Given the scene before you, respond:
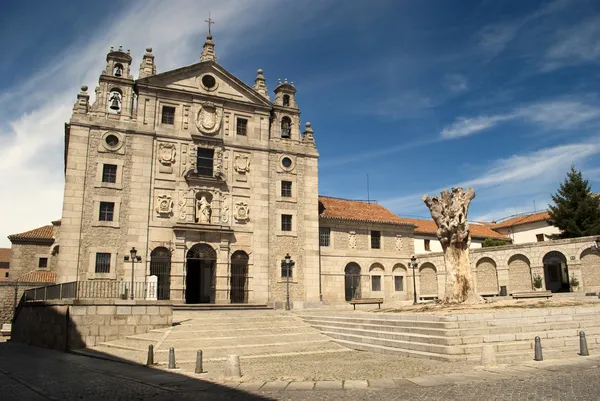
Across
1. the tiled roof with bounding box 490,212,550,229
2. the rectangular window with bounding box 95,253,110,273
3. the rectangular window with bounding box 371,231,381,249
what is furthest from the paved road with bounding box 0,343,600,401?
the tiled roof with bounding box 490,212,550,229

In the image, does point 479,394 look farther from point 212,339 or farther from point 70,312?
point 70,312

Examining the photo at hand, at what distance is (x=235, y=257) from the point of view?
107ft

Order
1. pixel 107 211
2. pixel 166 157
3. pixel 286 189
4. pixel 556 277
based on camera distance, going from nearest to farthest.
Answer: pixel 107 211
pixel 166 157
pixel 286 189
pixel 556 277

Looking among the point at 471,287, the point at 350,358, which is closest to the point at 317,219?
the point at 471,287

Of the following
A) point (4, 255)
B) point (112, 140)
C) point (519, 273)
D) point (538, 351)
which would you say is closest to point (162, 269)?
point (112, 140)

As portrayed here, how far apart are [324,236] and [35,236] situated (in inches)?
1018

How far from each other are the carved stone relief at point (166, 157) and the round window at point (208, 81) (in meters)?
5.26

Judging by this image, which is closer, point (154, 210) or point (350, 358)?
point (350, 358)

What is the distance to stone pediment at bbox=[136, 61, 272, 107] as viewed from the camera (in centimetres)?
3272

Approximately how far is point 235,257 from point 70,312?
14066 mm

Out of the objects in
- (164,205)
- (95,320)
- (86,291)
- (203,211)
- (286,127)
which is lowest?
(95,320)

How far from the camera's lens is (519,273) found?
37156mm

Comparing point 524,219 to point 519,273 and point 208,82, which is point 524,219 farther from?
point 208,82

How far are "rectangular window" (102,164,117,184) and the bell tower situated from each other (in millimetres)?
3260
